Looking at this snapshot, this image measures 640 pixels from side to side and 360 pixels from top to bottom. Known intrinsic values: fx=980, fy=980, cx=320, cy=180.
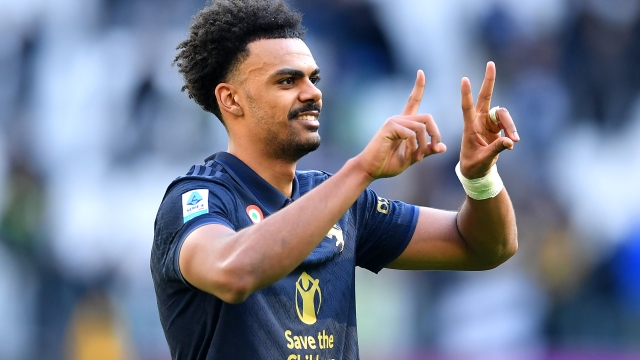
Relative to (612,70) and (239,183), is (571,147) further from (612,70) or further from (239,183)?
(239,183)

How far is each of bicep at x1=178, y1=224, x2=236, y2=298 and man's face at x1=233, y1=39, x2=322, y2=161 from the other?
71cm

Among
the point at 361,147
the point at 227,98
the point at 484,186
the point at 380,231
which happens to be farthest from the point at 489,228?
the point at 361,147

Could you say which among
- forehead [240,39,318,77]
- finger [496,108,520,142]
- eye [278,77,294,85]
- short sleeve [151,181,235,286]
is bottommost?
short sleeve [151,181,235,286]

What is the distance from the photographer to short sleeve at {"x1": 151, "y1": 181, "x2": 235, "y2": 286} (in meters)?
3.49

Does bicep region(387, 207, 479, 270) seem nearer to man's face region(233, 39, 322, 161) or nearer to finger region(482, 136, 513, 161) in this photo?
finger region(482, 136, 513, 161)

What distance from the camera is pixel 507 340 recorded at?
357 inches

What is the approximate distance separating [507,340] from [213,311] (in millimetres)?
5919

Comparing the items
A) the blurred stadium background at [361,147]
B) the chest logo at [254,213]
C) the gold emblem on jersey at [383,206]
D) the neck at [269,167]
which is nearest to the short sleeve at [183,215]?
the chest logo at [254,213]

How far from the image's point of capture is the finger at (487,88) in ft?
12.5

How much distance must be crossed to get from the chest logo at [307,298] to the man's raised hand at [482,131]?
82cm

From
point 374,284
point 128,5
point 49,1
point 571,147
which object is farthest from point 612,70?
point 49,1

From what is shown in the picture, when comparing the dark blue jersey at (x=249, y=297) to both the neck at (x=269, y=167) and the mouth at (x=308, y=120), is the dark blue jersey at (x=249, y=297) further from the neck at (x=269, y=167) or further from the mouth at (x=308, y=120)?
the mouth at (x=308, y=120)

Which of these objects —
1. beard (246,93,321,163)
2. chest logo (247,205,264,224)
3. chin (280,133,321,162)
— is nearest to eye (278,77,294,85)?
beard (246,93,321,163)

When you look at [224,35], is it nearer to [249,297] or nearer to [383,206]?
[383,206]
